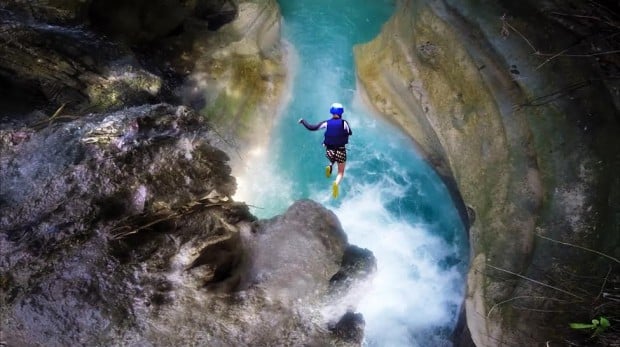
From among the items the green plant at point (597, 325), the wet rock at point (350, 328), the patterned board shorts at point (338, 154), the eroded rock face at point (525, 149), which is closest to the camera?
the green plant at point (597, 325)

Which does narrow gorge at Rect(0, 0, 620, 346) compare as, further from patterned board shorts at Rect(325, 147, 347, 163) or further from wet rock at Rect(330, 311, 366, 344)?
patterned board shorts at Rect(325, 147, 347, 163)

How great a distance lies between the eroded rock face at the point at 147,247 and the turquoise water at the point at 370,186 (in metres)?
2.68

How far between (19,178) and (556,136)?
5719 mm

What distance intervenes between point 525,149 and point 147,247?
4.41 meters

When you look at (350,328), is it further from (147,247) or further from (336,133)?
(336,133)

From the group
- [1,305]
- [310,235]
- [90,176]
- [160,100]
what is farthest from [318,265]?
[160,100]

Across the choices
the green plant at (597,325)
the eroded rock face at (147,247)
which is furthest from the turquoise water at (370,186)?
the green plant at (597,325)

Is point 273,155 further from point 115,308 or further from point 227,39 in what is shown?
point 115,308

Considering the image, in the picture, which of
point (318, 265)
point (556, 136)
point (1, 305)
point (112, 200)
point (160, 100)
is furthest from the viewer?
point (160, 100)

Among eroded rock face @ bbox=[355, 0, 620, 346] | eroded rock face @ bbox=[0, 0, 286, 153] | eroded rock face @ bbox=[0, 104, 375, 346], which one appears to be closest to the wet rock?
eroded rock face @ bbox=[0, 104, 375, 346]

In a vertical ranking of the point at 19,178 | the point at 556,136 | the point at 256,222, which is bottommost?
the point at 256,222

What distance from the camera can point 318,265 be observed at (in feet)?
13.8

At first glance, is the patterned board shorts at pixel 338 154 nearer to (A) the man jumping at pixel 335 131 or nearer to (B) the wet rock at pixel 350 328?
(A) the man jumping at pixel 335 131

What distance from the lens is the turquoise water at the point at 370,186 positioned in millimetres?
6883
